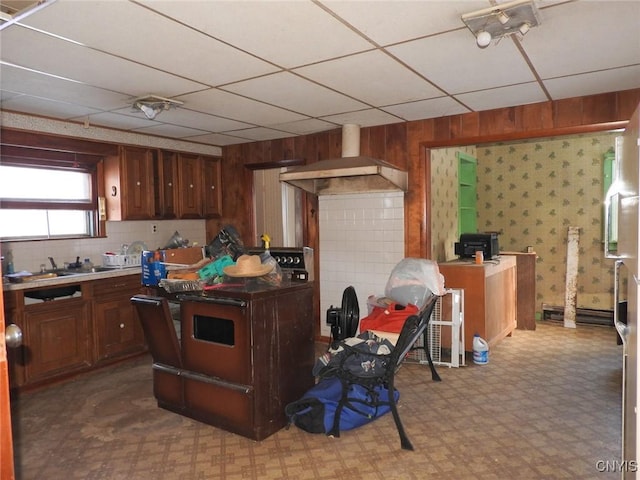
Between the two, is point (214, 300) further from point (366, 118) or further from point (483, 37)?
point (366, 118)

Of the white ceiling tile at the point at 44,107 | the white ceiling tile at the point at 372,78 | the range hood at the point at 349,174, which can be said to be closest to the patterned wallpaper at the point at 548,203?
the range hood at the point at 349,174

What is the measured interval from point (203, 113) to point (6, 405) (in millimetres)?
3291

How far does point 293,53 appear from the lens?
8.45 feet

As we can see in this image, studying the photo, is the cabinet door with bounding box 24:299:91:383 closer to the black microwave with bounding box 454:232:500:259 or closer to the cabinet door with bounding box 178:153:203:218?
the cabinet door with bounding box 178:153:203:218

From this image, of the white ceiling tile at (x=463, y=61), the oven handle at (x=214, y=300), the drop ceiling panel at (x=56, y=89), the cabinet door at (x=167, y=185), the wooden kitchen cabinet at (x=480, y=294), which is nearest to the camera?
the white ceiling tile at (x=463, y=61)

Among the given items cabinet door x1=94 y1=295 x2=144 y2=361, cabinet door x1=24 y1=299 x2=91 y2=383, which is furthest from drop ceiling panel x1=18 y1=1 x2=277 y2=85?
cabinet door x1=94 y1=295 x2=144 y2=361

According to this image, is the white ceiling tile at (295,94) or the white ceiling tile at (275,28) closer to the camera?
the white ceiling tile at (275,28)

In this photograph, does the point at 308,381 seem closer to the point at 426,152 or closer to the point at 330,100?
the point at 330,100

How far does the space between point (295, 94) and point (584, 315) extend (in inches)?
190

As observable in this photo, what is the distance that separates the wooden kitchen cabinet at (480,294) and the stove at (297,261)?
147 cm

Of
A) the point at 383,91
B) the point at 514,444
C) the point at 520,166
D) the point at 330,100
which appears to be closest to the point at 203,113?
the point at 330,100

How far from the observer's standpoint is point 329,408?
2975mm

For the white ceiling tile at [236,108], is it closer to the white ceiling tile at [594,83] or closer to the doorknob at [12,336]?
the white ceiling tile at [594,83]

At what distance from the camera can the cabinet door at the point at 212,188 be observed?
557cm
